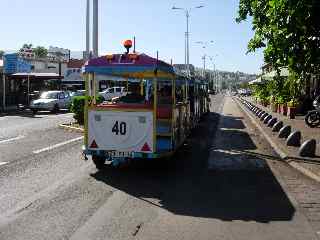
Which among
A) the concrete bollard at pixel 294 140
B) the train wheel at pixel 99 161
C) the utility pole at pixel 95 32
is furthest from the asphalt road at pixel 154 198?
the utility pole at pixel 95 32

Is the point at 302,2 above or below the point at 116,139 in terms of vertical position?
above

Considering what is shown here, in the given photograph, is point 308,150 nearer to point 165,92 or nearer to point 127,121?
point 165,92

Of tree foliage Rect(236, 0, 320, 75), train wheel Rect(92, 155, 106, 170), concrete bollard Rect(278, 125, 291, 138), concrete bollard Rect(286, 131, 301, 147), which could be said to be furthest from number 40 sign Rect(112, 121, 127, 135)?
concrete bollard Rect(278, 125, 291, 138)

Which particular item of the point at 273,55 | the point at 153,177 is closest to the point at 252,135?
the point at 273,55

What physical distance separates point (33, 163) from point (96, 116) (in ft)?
7.57

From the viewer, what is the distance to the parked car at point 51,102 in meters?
36.2

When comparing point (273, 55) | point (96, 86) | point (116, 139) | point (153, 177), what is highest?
point (273, 55)

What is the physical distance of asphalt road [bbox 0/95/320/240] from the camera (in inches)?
296

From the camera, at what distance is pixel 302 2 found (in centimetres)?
1298

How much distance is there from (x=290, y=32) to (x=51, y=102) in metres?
25.5

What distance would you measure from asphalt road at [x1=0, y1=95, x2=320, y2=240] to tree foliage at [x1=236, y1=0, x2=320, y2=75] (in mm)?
2962

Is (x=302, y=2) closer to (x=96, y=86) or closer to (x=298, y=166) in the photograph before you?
(x=298, y=166)

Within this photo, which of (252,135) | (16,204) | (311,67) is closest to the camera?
(16,204)

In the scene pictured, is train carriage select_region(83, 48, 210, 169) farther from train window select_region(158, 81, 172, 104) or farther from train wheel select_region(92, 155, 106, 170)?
train window select_region(158, 81, 172, 104)
